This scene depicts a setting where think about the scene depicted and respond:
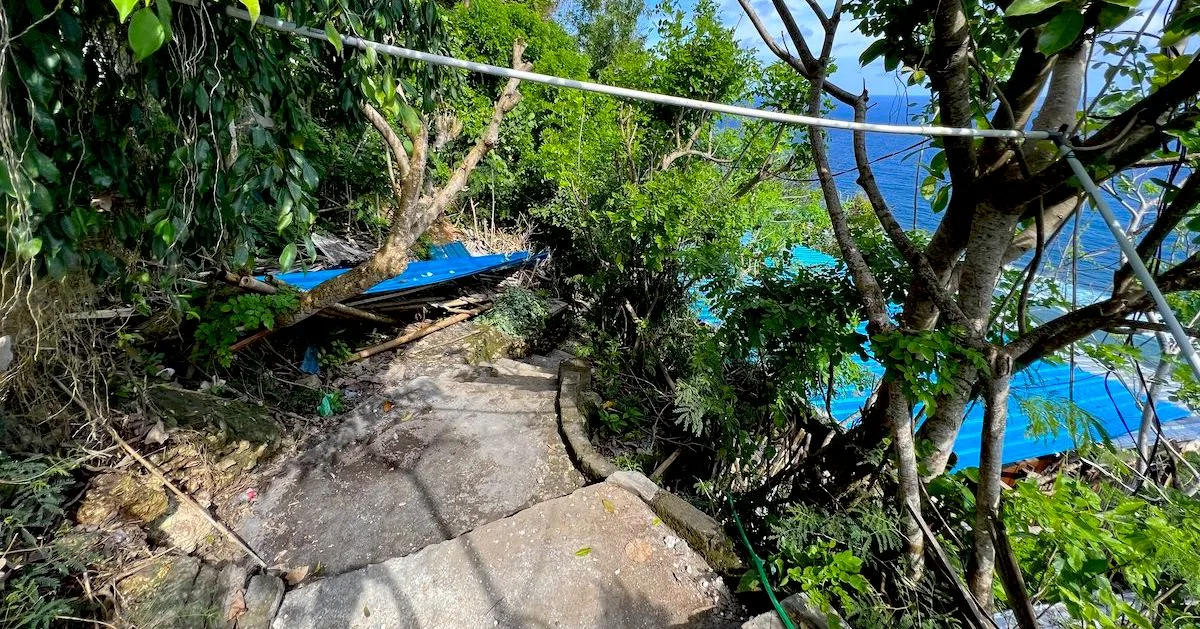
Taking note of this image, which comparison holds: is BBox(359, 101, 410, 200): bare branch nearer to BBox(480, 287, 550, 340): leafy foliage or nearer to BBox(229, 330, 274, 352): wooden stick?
BBox(229, 330, 274, 352): wooden stick

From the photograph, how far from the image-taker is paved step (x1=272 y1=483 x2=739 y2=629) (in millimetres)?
2096

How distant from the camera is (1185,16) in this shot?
108 cm

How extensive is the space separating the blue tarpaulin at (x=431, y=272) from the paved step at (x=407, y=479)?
111cm

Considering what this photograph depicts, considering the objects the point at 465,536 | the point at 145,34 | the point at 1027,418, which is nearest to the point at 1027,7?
the point at 145,34

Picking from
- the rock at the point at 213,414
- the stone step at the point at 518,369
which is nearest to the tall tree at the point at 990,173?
the stone step at the point at 518,369

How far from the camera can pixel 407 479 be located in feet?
10.0

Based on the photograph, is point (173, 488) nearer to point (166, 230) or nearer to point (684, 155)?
point (166, 230)

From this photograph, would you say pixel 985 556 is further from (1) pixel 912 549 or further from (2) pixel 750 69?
(2) pixel 750 69

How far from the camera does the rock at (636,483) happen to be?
9.05 ft

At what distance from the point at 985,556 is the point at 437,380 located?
156 inches

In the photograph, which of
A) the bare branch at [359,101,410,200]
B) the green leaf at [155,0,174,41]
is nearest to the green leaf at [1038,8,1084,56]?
the green leaf at [155,0,174,41]

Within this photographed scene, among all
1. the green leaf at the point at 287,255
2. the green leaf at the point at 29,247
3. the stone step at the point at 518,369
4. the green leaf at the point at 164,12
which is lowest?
the stone step at the point at 518,369

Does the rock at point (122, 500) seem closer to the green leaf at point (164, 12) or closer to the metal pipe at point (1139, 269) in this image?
the green leaf at point (164, 12)

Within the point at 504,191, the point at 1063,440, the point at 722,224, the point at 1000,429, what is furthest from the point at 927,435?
the point at 504,191
